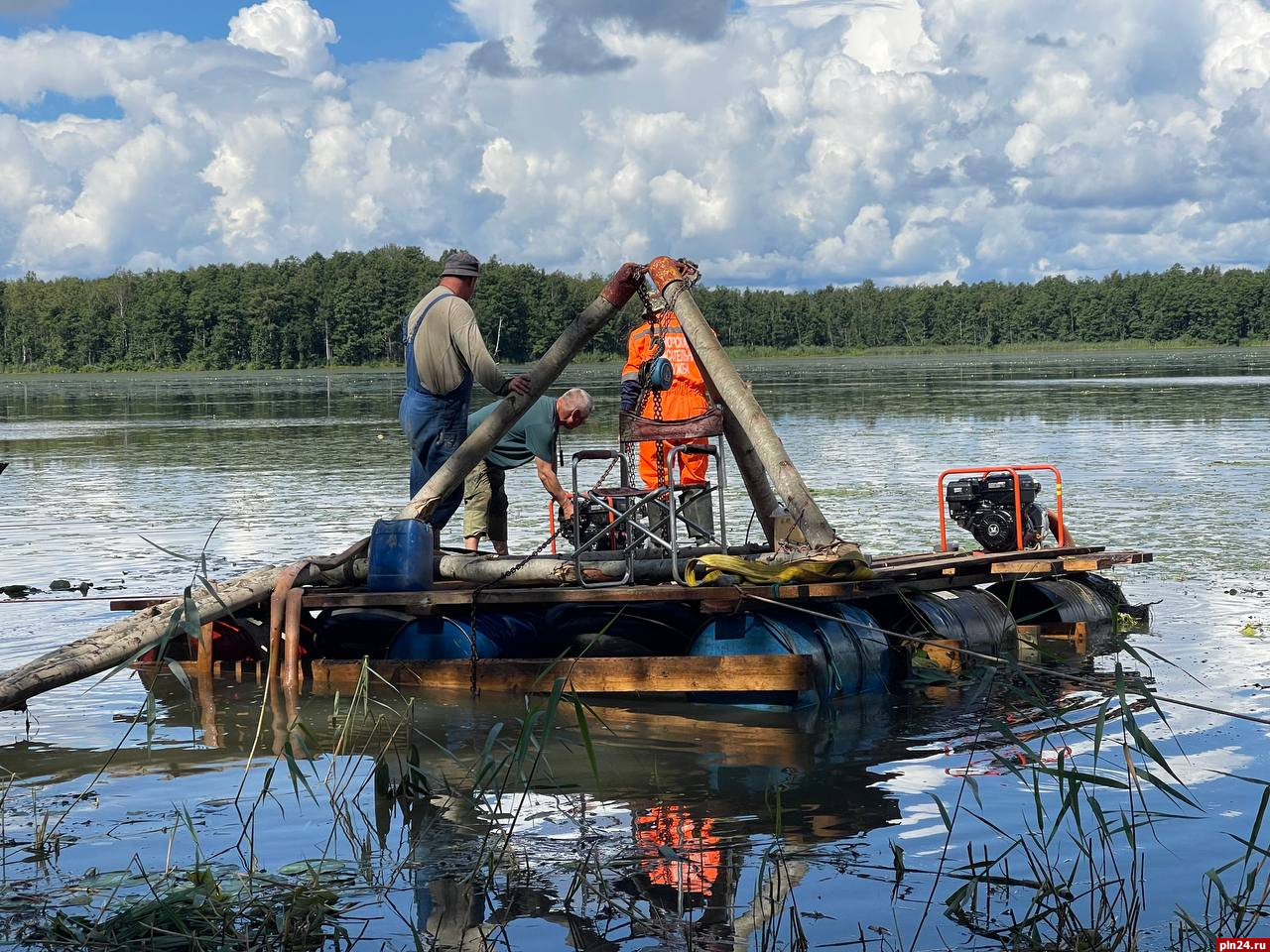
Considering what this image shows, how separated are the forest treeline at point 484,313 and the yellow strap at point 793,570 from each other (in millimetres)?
109084

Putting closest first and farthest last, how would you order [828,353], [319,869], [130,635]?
[319,869]
[130,635]
[828,353]

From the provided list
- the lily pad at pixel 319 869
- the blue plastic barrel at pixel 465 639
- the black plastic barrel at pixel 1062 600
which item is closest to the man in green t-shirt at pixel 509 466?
the blue plastic barrel at pixel 465 639

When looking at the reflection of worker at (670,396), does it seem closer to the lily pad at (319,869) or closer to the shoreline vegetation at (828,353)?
the lily pad at (319,869)

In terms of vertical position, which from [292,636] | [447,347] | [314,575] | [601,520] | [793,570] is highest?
[447,347]

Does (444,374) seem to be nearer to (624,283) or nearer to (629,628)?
(624,283)

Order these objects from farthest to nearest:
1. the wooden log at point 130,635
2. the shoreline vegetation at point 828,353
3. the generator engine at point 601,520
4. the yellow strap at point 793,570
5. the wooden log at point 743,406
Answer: the shoreline vegetation at point 828,353 → the generator engine at point 601,520 → the wooden log at point 743,406 → the yellow strap at point 793,570 → the wooden log at point 130,635

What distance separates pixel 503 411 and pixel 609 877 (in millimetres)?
4202

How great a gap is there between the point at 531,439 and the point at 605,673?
2.64m

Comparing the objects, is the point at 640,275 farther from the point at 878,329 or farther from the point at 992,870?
the point at 878,329

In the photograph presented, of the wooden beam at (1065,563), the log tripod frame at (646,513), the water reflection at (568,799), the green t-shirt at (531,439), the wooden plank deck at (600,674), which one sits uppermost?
the green t-shirt at (531,439)

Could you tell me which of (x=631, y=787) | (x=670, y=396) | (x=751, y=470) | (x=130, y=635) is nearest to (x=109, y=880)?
(x=631, y=787)

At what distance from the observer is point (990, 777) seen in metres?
6.98

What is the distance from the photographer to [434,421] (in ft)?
31.2

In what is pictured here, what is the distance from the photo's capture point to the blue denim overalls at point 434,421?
9430mm
